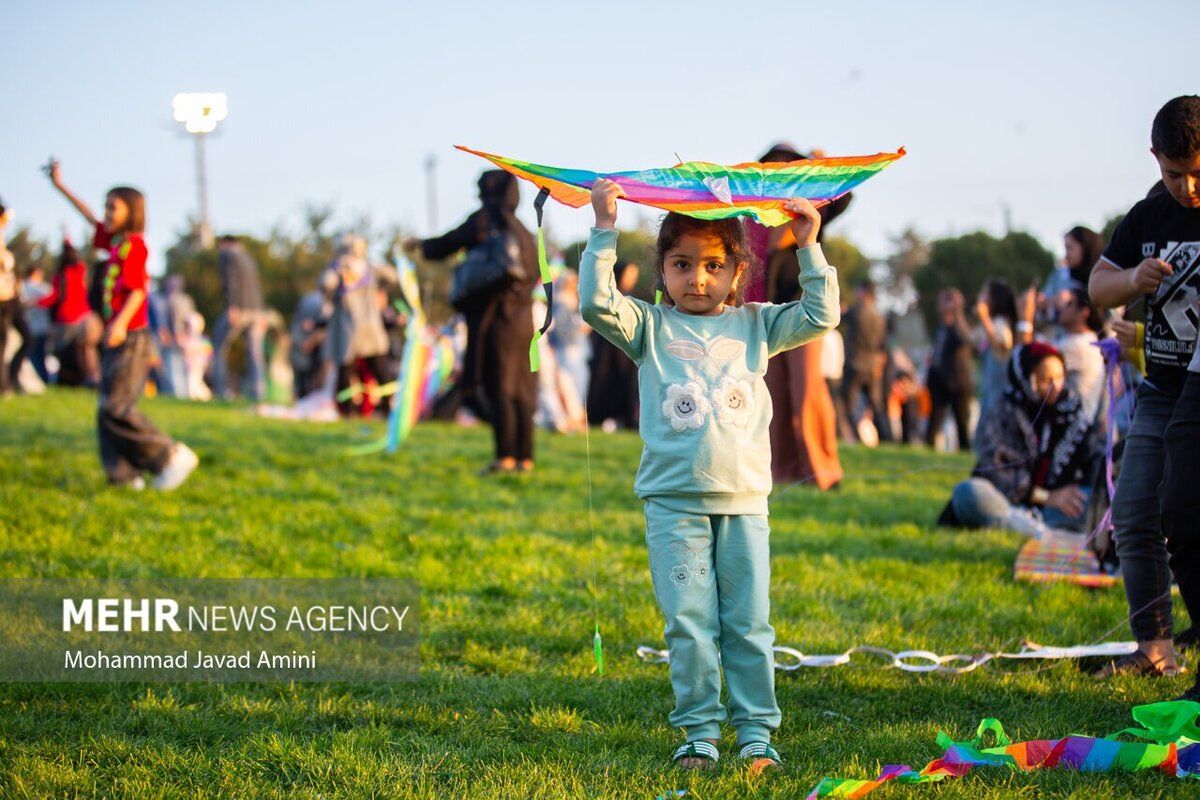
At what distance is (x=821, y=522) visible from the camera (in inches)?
337

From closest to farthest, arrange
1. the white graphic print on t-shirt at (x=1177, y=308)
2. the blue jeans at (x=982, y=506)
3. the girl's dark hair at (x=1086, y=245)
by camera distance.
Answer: the white graphic print on t-shirt at (x=1177, y=308) → the blue jeans at (x=982, y=506) → the girl's dark hair at (x=1086, y=245)

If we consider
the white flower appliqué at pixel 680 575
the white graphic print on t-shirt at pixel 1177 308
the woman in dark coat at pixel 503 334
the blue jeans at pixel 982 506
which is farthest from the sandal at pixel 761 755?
the woman in dark coat at pixel 503 334

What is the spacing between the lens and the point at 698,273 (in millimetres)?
4039

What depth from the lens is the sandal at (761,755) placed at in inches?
148

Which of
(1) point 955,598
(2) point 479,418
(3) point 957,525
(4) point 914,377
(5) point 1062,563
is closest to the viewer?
(1) point 955,598

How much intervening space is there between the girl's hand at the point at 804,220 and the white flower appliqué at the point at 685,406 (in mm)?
603

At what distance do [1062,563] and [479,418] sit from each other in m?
11.9

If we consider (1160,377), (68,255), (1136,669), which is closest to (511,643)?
(1136,669)

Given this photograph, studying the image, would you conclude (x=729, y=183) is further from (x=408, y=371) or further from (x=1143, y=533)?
(x=408, y=371)

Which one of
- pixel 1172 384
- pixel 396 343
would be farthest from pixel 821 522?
pixel 396 343

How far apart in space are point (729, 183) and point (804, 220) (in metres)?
0.30

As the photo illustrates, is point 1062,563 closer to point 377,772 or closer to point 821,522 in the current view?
point 821,522

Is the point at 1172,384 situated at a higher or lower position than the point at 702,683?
higher

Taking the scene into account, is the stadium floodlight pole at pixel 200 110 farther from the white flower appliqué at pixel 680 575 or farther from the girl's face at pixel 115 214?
the white flower appliqué at pixel 680 575
